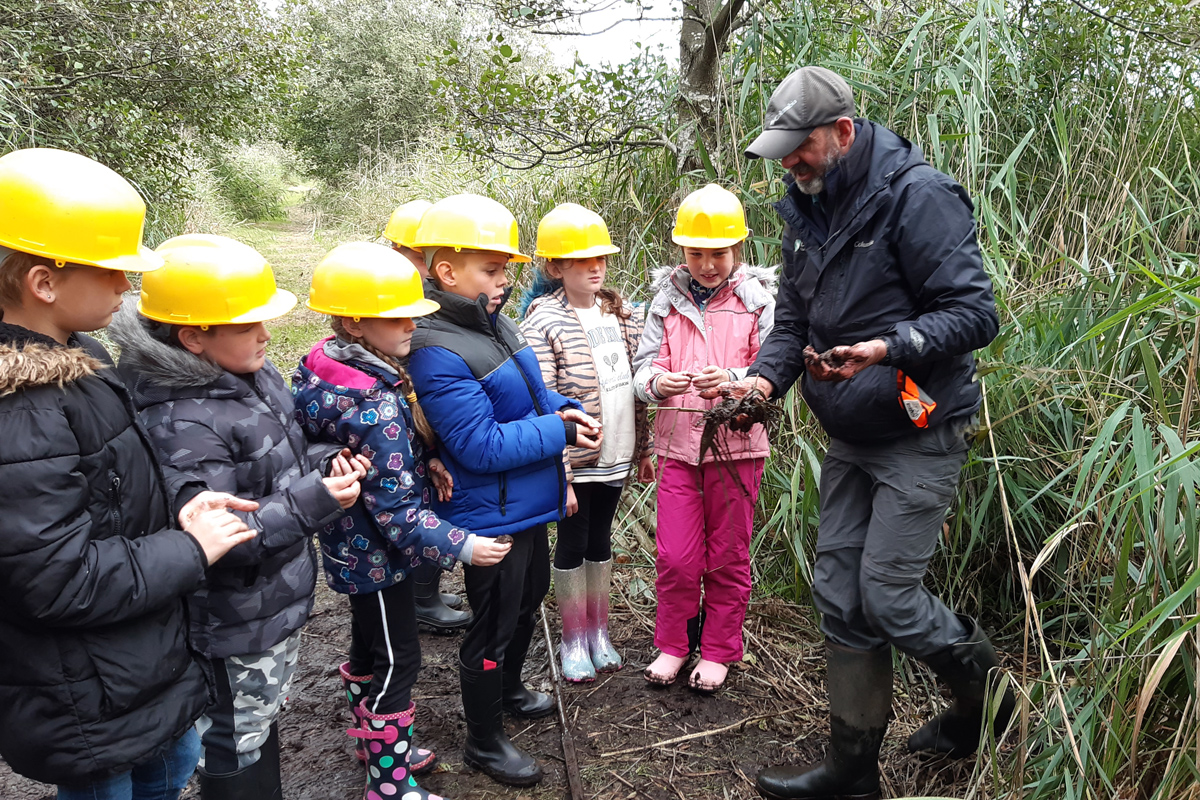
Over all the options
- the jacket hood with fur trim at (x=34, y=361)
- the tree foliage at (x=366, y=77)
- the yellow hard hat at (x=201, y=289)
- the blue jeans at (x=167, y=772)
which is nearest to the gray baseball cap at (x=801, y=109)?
the yellow hard hat at (x=201, y=289)

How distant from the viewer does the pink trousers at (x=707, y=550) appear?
2967 millimetres

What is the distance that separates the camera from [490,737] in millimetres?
2570

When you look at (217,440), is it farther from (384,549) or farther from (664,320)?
(664,320)

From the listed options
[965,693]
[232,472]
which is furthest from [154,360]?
[965,693]

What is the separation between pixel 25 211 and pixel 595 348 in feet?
5.91

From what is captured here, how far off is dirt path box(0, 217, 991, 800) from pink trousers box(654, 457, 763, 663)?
0.19 meters

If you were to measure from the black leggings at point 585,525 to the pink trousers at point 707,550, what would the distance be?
204 mm

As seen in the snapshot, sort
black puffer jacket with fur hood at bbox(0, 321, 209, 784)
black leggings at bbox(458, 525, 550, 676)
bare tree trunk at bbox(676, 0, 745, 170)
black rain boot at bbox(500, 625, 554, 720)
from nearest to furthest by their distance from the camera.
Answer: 1. black puffer jacket with fur hood at bbox(0, 321, 209, 784)
2. black leggings at bbox(458, 525, 550, 676)
3. black rain boot at bbox(500, 625, 554, 720)
4. bare tree trunk at bbox(676, 0, 745, 170)

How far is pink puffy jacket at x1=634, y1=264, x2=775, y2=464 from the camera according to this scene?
292 centimetres

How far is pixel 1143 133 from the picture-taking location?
345cm

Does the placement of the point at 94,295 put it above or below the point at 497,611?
above

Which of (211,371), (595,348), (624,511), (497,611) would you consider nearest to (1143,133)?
(595,348)

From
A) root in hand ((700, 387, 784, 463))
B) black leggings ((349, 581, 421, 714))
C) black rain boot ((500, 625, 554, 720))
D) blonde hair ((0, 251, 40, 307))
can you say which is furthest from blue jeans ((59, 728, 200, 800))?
root in hand ((700, 387, 784, 463))

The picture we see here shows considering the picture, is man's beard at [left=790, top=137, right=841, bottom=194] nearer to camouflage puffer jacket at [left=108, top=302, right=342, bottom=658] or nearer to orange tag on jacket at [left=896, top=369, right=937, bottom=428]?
orange tag on jacket at [left=896, top=369, right=937, bottom=428]
